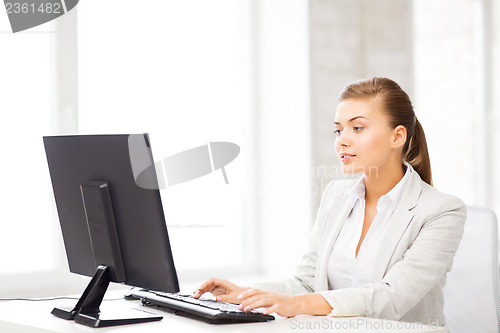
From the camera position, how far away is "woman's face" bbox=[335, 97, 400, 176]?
187cm

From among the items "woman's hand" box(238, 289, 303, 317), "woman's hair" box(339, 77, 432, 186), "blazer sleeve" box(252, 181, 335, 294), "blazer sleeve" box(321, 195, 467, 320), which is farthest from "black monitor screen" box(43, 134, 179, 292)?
"woman's hair" box(339, 77, 432, 186)

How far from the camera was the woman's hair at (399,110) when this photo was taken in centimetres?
193

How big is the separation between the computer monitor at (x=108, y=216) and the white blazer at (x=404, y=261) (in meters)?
0.42

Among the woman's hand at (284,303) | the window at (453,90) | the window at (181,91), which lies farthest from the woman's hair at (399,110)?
the window at (453,90)

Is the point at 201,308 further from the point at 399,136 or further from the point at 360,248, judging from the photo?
the point at 399,136

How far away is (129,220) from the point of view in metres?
1.54

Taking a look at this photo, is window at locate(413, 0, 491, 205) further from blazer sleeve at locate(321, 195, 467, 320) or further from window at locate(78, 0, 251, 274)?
blazer sleeve at locate(321, 195, 467, 320)

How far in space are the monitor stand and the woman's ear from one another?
33.0 inches

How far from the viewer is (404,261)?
A: 1.74 metres

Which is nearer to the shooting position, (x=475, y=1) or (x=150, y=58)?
(x=150, y=58)

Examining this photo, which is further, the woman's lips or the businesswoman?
the woman's lips

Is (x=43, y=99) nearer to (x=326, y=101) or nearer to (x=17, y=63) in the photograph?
(x=17, y=63)

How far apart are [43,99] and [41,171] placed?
0.89ft

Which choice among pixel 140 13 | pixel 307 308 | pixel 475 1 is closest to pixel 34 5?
pixel 140 13
